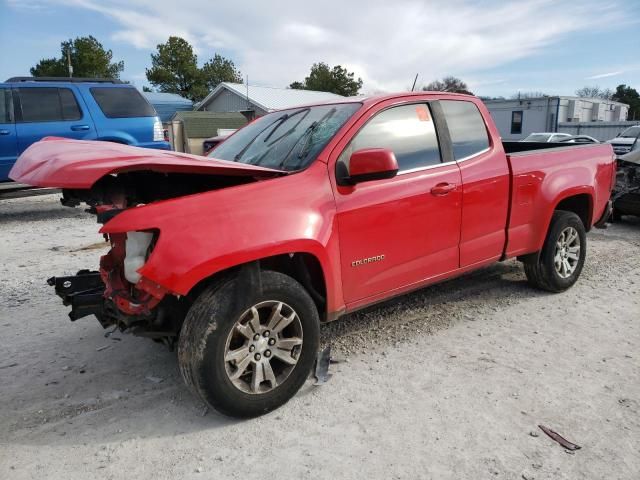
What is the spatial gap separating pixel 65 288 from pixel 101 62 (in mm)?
48295

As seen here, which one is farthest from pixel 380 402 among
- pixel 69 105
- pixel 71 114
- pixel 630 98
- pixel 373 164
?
pixel 630 98

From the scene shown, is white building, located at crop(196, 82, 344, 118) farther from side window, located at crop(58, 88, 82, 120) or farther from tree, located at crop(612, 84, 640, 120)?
tree, located at crop(612, 84, 640, 120)

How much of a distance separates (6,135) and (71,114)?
1072mm

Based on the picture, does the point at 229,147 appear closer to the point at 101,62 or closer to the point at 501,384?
the point at 501,384

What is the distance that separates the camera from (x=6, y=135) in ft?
27.2

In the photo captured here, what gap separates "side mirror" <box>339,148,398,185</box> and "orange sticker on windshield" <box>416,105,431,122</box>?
3.06ft

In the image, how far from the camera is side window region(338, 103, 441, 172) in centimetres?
344

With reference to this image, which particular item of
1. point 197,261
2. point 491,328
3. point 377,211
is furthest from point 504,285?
point 197,261

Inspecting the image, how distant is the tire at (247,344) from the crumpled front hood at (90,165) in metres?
0.64

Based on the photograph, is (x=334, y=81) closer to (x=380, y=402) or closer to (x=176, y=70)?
(x=176, y=70)

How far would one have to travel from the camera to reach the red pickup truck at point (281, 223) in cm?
268

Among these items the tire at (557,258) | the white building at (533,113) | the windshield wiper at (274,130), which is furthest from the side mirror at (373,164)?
the white building at (533,113)

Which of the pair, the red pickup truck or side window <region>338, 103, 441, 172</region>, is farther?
side window <region>338, 103, 441, 172</region>

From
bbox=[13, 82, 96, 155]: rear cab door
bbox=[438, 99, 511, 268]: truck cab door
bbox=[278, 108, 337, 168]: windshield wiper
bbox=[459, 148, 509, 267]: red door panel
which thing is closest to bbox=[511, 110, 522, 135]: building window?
bbox=[13, 82, 96, 155]: rear cab door
